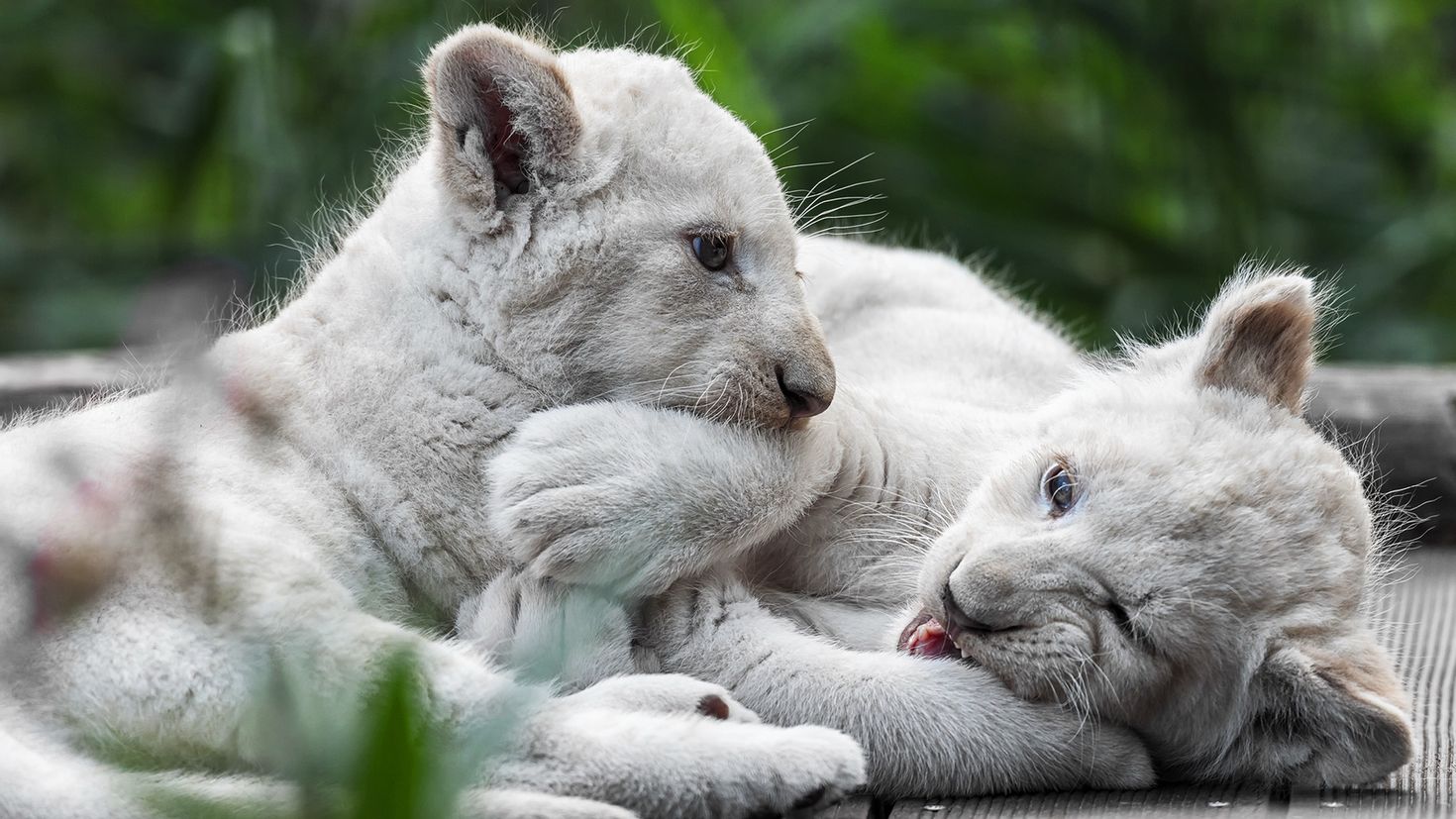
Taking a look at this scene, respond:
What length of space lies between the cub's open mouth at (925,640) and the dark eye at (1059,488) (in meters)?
0.37

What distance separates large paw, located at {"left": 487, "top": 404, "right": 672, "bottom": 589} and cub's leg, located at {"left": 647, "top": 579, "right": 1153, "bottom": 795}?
1.01 feet

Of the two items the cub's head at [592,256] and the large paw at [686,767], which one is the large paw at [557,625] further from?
the cub's head at [592,256]

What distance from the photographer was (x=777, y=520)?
3.53 metres

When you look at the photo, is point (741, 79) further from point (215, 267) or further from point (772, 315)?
point (772, 315)

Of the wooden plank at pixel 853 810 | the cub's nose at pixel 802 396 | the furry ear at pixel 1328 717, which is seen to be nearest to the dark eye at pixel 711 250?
the cub's nose at pixel 802 396

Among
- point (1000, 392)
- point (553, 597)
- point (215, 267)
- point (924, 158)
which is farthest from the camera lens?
point (924, 158)

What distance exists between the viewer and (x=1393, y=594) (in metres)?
4.96

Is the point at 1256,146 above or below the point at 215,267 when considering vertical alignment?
above

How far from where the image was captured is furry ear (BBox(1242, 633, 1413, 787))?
2.96 metres

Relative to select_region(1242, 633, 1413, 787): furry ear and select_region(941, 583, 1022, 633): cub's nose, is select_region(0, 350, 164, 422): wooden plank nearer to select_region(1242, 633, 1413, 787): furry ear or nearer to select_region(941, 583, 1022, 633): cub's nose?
select_region(941, 583, 1022, 633): cub's nose

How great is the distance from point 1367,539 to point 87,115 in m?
7.44

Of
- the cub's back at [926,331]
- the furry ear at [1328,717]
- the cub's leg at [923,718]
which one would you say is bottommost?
the cub's leg at [923,718]

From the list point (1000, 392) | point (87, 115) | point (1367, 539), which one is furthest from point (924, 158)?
point (1367, 539)

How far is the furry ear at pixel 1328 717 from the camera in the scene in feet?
9.73
